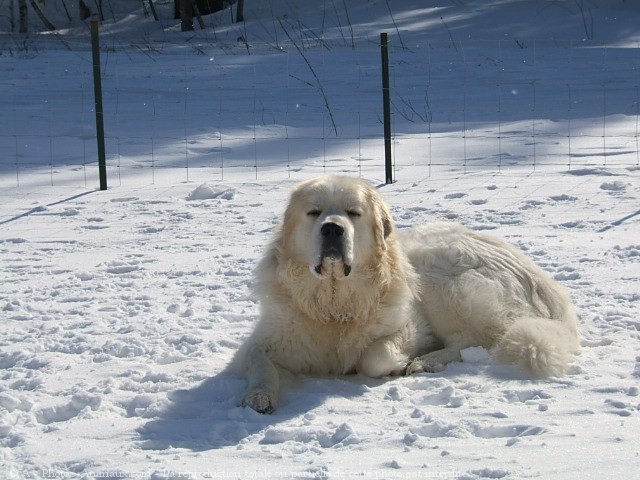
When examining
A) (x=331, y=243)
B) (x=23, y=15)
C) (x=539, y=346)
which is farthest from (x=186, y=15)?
(x=539, y=346)

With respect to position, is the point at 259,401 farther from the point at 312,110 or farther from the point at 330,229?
the point at 312,110

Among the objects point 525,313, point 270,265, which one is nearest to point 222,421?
point 270,265

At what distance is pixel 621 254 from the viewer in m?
6.50

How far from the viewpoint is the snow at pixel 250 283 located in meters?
3.36

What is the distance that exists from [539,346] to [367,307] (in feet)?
2.64

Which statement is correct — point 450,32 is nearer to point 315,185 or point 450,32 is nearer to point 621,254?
point 621,254

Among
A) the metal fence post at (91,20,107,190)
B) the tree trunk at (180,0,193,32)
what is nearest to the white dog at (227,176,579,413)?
the metal fence post at (91,20,107,190)

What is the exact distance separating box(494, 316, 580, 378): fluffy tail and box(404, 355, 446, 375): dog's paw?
0.92ft

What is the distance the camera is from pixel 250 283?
581 centimetres

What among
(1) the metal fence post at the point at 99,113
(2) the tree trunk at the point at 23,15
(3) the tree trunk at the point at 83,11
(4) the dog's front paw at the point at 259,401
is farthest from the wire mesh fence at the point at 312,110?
(3) the tree trunk at the point at 83,11

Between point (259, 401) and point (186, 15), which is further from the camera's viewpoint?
point (186, 15)

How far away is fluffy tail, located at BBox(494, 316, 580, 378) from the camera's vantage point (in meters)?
4.27

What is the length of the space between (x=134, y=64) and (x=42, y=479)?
13.2 m

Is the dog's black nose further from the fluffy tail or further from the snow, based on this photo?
the fluffy tail
